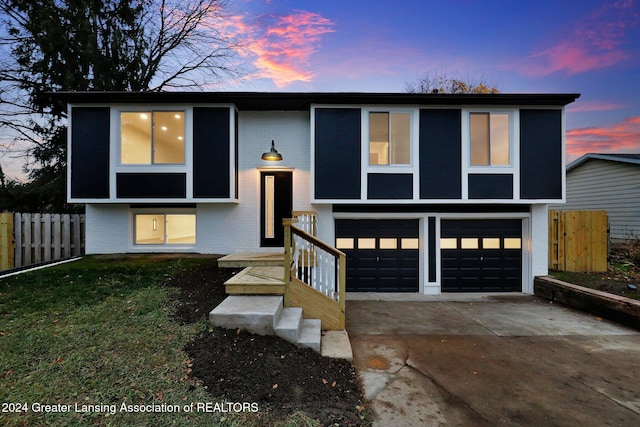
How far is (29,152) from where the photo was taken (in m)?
10.4

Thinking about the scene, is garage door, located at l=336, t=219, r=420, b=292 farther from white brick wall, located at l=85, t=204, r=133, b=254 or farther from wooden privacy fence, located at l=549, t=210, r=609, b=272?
white brick wall, located at l=85, t=204, r=133, b=254

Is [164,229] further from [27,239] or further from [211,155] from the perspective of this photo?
[27,239]

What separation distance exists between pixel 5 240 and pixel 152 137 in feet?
16.9

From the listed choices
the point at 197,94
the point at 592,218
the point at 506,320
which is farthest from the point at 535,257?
the point at 197,94

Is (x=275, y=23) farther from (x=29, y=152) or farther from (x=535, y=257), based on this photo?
(x=535, y=257)

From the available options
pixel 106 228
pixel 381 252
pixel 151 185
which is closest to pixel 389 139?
pixel 381 252

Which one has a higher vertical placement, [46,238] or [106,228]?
[106,228]

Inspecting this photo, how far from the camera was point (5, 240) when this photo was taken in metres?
7.32

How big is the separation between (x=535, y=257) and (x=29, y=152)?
1813 cm

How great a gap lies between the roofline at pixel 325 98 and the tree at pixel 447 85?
882cm

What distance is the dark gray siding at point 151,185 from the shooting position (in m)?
6.86

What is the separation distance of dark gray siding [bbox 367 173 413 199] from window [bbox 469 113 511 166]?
1873 millimetres

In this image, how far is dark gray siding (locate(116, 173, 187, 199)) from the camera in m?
6.86

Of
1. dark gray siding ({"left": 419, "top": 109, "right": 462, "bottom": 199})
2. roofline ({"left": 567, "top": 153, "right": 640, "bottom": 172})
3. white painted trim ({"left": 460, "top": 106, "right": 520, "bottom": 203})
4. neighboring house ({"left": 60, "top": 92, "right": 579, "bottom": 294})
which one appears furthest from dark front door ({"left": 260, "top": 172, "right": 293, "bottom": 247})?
roofline ({"left": 567, "top": 153, "right": 640, "bottom": 172})
